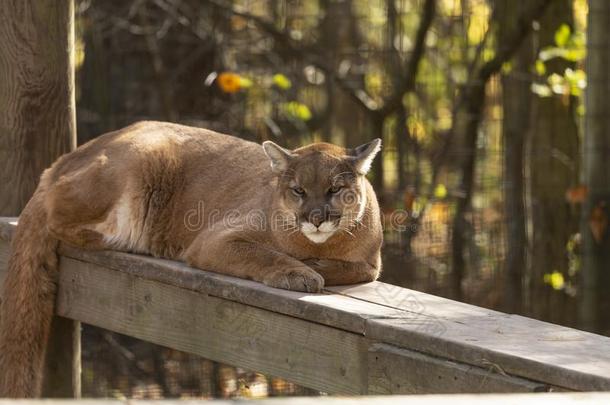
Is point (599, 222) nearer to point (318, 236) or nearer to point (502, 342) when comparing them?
point (318, 236)

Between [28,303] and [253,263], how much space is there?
1.01 metres

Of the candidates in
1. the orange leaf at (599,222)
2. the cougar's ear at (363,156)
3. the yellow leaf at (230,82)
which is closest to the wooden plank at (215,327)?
the cougar's ear at (363,156)

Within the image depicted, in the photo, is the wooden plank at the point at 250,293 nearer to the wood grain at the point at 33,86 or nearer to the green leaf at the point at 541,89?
the wood grain at the point at 33,86

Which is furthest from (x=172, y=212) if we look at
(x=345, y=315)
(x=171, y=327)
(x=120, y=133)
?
(x=345, y=315)

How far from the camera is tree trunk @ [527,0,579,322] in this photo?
7.02 meters

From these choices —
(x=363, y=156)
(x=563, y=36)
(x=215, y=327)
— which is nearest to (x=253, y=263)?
(x=215, y=327)

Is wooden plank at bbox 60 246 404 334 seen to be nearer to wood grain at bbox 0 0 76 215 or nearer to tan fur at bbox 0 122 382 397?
tan fur at bbox 0 122 382 397

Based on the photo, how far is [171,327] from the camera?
423 cm

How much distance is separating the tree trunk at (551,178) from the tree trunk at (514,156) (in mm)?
92

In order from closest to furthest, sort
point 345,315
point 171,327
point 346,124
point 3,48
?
1. point 345,315
2. point 171,327
3. point 3,48
4. point 346,124

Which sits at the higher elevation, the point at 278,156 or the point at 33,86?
the point at 33,86

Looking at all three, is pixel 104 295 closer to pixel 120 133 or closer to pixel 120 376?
pixel 120 133

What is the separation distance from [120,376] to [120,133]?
2.57 meters

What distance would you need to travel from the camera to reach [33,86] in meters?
4.91
